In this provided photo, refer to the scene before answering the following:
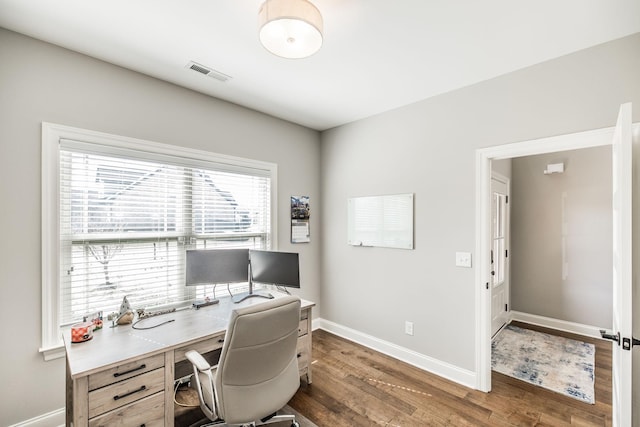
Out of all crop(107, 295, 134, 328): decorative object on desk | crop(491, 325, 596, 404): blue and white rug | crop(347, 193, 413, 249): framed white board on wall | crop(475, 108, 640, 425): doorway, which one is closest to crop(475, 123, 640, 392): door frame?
crop(475, 108, 640, 425): doorway

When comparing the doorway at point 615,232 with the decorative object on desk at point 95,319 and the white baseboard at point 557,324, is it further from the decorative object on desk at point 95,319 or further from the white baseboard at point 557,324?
the decorative object on desk at point 95,319

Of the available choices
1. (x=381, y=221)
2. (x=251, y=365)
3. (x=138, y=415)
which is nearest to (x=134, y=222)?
(x=138, y=415)

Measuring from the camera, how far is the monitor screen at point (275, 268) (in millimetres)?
2604

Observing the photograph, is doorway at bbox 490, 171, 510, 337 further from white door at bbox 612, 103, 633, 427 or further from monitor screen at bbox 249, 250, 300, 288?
monitor screen at bbox 249, 250, 300, 288

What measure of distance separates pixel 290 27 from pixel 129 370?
82.6 inches

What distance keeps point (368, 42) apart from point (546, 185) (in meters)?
3.63

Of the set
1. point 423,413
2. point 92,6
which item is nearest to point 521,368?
point 423,413

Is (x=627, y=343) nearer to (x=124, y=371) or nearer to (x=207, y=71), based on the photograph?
(x=124, y=371)

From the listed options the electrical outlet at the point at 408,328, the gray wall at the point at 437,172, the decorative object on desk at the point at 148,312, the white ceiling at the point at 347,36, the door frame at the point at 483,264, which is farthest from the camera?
the electrical outlet at the point at 408,328

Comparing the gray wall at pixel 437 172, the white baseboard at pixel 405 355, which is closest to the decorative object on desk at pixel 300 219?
the gray wall at pixel 437 172

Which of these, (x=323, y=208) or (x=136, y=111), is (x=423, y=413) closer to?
(x=323, y=208)

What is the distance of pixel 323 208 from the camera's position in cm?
397

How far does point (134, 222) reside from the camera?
238 cm

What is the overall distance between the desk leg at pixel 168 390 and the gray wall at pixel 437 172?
2232 millimetres
